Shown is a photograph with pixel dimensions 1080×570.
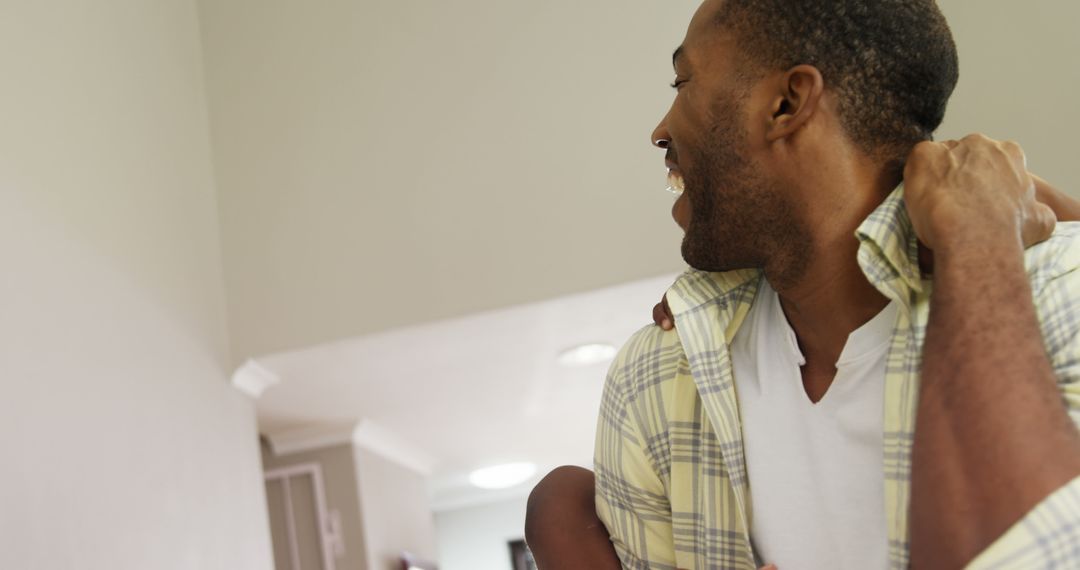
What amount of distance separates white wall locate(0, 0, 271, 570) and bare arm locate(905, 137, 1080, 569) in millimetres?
1428

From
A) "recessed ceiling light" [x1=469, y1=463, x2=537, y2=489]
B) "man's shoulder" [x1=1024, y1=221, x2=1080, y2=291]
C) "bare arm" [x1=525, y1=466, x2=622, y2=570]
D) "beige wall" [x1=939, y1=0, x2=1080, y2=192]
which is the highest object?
"beige wall" [x1=939, y1=0, x2=1080, y2=192]

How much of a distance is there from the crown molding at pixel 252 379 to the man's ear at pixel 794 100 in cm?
215

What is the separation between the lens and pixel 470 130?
2877 millimetres

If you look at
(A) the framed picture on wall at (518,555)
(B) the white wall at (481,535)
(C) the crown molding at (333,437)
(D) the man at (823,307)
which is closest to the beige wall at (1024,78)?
(D) the man at (823,307)

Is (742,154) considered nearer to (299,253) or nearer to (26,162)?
(26,162)

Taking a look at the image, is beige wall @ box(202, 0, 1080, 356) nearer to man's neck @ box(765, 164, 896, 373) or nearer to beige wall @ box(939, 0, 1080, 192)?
beige wall @ box(939, 0, 1080, 192)

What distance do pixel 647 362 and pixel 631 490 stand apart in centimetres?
13

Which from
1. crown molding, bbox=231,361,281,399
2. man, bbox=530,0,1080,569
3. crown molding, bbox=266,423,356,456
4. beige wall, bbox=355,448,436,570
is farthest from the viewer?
beige wall, bbox=355,448,436,570

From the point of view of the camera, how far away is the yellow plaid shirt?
845mm

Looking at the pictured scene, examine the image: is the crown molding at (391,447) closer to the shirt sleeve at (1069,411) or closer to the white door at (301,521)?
the white door at (301,521)

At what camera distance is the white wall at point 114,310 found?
183cm

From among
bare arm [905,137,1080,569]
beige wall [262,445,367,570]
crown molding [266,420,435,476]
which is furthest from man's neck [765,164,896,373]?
Answer: beige wall [262,445,367,570]

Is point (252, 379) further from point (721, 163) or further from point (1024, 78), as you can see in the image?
point (721, 163)

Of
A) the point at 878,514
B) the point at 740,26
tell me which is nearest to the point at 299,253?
the point at 740,26
